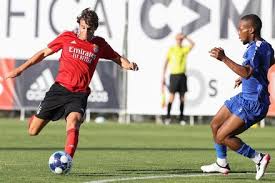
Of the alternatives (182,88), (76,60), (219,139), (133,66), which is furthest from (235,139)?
(182,88)

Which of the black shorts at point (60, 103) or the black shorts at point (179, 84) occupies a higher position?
the black shorts at point (179, 84)

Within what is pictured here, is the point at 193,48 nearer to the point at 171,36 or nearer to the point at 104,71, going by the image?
the point at 171,36

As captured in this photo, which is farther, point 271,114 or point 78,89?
point 271,114

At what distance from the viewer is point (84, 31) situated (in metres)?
11.8

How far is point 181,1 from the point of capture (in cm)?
2659

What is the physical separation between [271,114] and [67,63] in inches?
584

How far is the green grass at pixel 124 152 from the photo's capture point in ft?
36.2

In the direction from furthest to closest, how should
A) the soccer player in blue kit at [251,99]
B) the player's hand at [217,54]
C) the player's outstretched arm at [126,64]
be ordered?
1. the player's outstretched arm at [126,64]
2. the soccer player in blue kit at [251,99]
3. the player's hand at [217,54]

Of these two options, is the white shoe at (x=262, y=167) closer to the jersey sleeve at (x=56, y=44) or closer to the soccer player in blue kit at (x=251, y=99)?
the soccer player in blue kit at (x=251, y=99)

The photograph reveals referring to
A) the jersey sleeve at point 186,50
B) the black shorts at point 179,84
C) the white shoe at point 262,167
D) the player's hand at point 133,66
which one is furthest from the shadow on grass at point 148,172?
the jersey sleeve at point 186,50

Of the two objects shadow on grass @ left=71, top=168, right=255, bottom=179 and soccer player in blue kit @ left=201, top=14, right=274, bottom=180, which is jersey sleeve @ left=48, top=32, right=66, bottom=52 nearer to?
shadow on grass @ left=71, top=168, right=255, bottom=179

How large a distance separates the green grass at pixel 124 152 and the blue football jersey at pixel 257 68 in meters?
0.99

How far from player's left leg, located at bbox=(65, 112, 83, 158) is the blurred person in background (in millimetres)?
13807

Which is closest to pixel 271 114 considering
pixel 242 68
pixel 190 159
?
pixel 190 159
